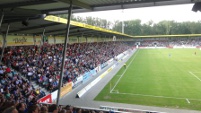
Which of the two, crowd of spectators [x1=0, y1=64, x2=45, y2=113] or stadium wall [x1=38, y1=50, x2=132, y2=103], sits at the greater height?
crowd of spectators [x1=0, y1=64, x2=45, y2=113]

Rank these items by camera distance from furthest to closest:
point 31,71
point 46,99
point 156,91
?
point 156,91 < point 31,71 < point 46,99

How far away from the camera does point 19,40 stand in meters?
21.5

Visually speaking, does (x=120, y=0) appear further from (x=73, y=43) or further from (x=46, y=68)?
(x=73, y=43)

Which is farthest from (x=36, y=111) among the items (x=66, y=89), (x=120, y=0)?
(x=66, y=89)

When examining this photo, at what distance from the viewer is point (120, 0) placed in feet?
27.7

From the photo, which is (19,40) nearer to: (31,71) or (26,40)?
(26,40)

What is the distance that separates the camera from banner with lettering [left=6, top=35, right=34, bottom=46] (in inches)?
793

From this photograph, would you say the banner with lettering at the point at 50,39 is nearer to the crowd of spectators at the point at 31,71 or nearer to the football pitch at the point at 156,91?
the crowd of spectators at the point at 31,71

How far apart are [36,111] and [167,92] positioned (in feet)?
55.7

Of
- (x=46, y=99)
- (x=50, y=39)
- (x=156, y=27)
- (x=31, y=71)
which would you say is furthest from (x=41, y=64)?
(x=156, y=27)

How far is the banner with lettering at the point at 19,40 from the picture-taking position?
793 inches

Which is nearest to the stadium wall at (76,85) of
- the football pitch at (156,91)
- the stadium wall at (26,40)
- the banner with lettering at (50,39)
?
the football pitch at (156,91)

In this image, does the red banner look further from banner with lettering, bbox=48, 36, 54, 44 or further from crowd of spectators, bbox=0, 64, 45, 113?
banner with lettering, bbox=48, 36, 54, 44

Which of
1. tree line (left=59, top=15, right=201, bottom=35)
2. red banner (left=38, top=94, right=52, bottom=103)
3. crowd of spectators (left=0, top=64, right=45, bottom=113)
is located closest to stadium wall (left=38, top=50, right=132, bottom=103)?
red banner (left=38, top=94, right=52, bottom=103)
